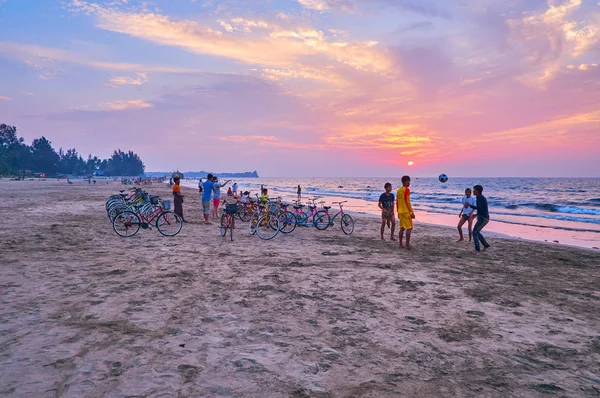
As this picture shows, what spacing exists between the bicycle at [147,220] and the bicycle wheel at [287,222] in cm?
382

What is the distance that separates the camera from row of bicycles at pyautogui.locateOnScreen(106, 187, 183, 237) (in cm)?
1157

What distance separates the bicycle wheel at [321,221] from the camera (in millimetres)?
13859

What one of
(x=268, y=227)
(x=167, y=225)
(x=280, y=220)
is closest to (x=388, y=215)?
(x=280, y=220)

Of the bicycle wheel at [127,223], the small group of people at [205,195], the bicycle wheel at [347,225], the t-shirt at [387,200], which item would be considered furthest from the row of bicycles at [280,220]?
the bicycle wheel at [127,223]

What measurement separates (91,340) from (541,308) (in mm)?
6935

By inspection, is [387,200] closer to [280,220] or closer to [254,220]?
[280,220]

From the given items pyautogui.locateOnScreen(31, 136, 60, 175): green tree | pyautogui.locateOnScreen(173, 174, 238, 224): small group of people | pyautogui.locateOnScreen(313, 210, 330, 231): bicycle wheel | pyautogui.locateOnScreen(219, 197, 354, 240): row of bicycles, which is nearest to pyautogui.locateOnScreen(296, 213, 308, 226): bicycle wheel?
pyautogui.locateOnScreen(219, 197, 354, 240): row of bicycles

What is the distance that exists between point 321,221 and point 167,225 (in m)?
5.95

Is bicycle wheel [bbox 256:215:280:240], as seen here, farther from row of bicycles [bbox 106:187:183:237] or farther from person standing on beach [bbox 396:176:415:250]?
person standing on beach [bbox 396:176:415:250]

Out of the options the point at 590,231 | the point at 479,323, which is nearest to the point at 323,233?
the point at 479,323

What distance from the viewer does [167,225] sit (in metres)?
12.0

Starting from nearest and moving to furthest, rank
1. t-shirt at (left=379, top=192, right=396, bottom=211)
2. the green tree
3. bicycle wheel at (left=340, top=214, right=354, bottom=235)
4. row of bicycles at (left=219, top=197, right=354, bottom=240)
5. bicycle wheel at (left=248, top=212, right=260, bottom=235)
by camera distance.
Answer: t-shirt at (left=379, top=192, right=396, bottom=211) < row of bicycles at (left=219, top=197, right=354, bottom=240) < bicycle wheel at (left=248, top=212, right=260, bottom=235) < bicycle wheel at (left=340, top=214, right=354, bottom=235) < the green tree

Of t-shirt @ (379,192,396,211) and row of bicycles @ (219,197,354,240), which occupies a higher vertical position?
t-shirt @ (379,192,396,211)

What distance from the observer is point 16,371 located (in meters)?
3.38
